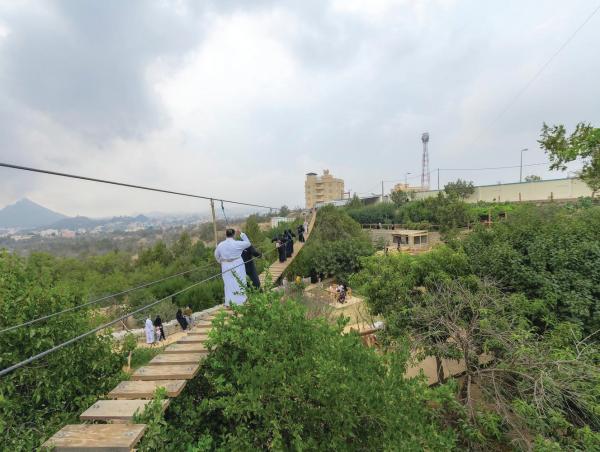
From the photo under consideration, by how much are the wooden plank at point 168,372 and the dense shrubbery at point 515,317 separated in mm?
3404

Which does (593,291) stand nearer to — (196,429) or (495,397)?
(495,397)

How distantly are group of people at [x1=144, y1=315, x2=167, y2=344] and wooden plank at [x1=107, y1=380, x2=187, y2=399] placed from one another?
9525 mm

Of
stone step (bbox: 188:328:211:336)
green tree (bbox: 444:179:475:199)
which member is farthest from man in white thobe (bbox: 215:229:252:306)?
green tree (bbox: 444:179:475:199)

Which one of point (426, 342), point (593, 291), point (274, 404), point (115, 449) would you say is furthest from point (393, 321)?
point (115, 449)

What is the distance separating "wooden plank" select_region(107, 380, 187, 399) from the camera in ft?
7.30

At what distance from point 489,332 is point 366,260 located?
3.09 metres

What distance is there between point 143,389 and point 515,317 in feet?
17.7

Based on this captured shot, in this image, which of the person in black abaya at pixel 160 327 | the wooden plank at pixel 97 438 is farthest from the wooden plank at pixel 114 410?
the person in black abaya at pixel 160 327

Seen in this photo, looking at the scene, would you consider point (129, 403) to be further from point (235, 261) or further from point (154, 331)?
point (154, 331)

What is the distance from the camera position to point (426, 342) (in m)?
5.04

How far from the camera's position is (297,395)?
2.22m

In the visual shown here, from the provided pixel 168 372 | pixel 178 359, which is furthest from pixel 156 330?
pixel 168 372

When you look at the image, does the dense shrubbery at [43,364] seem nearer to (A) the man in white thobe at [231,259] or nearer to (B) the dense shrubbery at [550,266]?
A: (A) the man in white thobe at [231,259]

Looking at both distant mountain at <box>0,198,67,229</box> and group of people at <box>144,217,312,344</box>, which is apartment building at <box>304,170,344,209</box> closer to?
distant mountain at <box>0,198,67,229</box>
